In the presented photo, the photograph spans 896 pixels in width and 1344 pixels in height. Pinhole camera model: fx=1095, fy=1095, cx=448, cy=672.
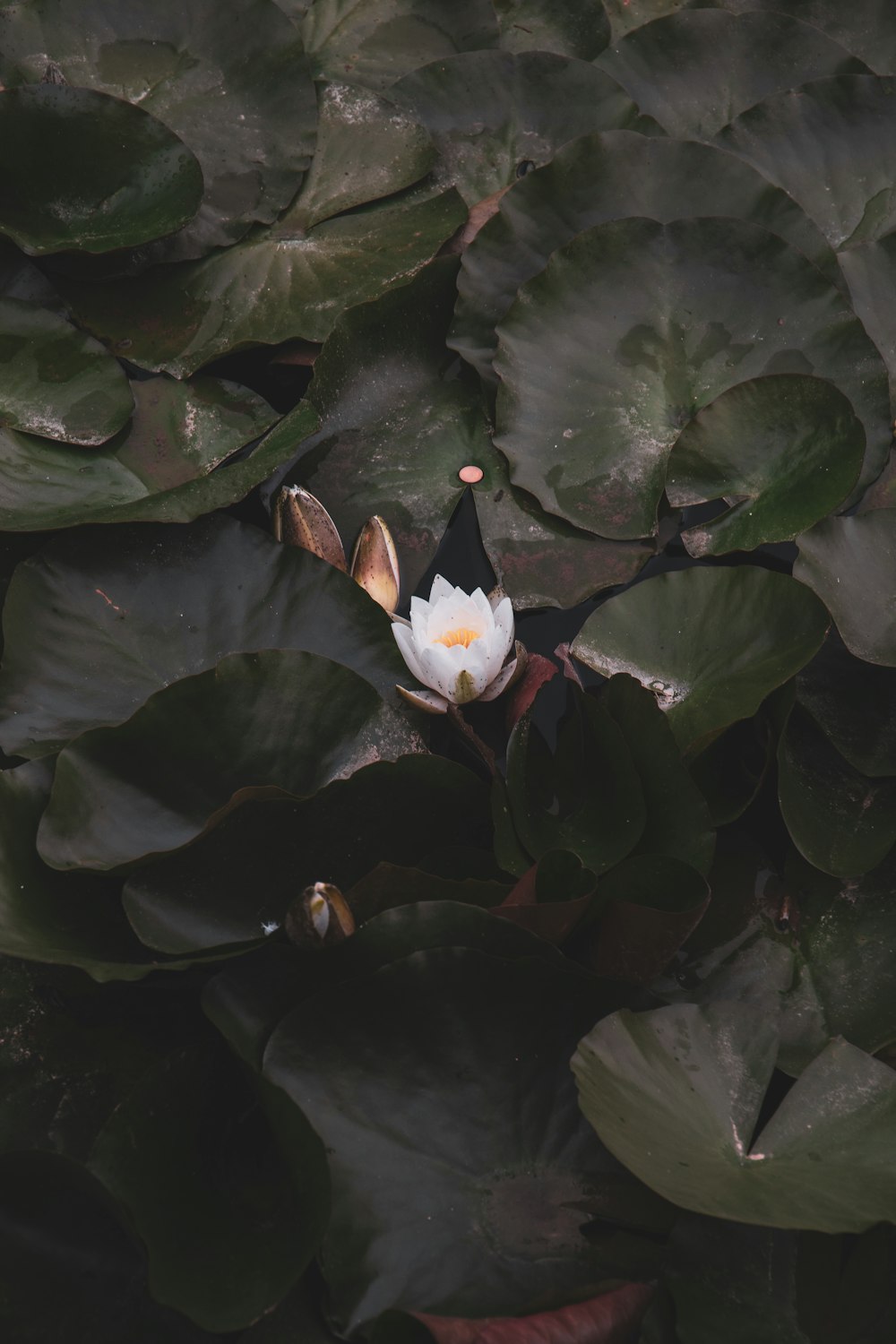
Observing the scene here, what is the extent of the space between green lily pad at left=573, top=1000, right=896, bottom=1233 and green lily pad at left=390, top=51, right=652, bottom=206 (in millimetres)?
1491

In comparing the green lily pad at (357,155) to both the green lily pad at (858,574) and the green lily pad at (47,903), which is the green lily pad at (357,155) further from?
the green lily pad at (47,903)

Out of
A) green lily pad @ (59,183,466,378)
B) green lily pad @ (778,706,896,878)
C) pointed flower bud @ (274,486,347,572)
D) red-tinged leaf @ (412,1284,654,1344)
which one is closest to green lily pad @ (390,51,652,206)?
green lily pad @ (59,183,466,378)

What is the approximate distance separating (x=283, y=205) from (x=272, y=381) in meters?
0.31

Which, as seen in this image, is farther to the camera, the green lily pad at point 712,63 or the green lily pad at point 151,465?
the green lily pad at point 712,63

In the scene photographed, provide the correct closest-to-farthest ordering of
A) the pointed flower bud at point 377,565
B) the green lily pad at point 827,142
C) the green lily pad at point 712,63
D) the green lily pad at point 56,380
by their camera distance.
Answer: the pointed flower bud at point 377,565
the green lily pad at point 56,380
the green lily pad at point 827,142
the green lily pad at point 712,63

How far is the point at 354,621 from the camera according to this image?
1542mm

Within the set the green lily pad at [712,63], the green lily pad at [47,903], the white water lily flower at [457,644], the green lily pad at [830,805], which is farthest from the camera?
the green lily pad at [712,63]

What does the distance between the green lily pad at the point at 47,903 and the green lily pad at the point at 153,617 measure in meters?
0.15

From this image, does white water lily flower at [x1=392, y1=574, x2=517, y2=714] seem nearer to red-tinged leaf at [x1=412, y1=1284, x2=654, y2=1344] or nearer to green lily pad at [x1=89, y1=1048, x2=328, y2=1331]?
green lily pad at [x1=89, y1=1048, x2=328, y2=1331]

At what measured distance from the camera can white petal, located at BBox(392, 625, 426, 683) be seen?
1.50 meters

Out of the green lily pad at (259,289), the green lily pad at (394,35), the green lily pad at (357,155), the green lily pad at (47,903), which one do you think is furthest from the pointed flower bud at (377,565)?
the green lily pad at (394,35)

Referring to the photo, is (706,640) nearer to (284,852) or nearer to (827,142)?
(284,852)

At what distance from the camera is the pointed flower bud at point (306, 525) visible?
1.61 metres

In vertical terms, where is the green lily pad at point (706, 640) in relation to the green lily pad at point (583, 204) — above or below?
below
